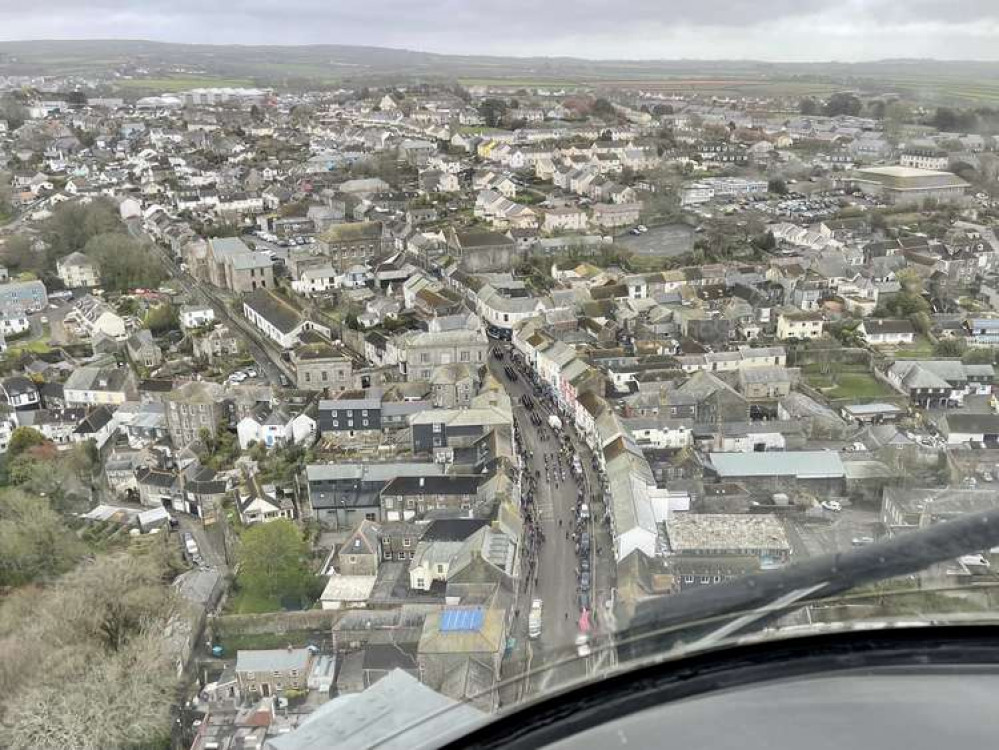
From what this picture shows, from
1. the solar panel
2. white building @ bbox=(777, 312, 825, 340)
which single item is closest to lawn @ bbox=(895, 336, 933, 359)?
white building @ bbox=(777, 312, 825, 340)

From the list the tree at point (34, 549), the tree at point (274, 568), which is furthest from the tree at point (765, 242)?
the tree at point (34, 549)

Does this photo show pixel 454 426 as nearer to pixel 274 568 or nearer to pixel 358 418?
pixel 358 418

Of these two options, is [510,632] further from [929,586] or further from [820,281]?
[820,281]

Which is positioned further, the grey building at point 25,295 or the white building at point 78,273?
the white building at point 78,273

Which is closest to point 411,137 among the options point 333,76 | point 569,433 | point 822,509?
point 569,433

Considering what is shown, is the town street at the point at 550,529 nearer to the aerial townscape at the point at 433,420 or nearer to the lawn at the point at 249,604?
the aerial townscape at the point at 433,420

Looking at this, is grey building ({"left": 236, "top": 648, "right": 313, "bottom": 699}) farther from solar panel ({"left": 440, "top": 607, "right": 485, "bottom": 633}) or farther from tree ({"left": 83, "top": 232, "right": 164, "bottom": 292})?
tree ({"left": 83, "top": 232, "right": 164, "bottom": 292})

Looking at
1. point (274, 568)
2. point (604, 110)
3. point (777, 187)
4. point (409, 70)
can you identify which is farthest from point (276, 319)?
point (409, 70)
